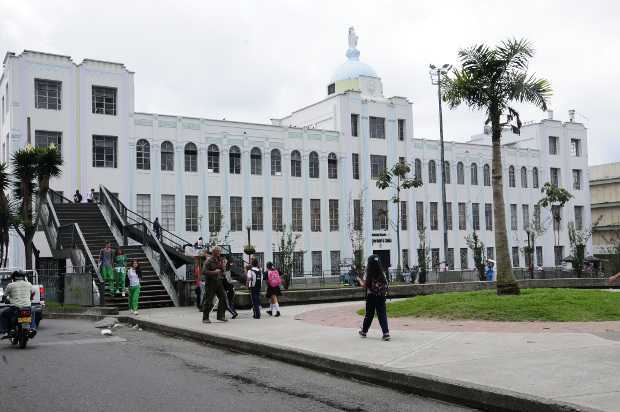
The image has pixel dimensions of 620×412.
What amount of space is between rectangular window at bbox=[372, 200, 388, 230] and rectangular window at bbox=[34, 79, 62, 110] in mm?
24035

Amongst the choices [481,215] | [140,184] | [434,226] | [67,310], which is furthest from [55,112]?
[481,215]

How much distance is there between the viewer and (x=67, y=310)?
22.1 m

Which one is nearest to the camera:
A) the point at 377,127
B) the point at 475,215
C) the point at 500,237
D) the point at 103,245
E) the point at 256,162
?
the point at 500,237

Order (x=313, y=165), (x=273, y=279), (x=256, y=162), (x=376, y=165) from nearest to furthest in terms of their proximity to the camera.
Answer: (x=273, y=279)
(x=256, y=162)
(x=313, y=165)
(x=376, y=165)

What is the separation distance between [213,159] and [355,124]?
12.4 metres

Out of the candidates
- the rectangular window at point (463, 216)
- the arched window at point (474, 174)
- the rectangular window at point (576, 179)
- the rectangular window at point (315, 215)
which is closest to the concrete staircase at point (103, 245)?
the rectangular window at point (315, 215)

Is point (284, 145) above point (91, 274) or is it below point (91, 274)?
above

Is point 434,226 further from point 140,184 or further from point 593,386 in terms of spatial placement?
point 593,386

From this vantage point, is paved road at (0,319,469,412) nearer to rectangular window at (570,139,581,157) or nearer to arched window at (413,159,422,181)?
arched window at (413,159,422,181)

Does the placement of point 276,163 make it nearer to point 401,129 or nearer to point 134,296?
point 401,129

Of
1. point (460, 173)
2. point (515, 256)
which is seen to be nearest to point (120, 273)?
point (460, 173)

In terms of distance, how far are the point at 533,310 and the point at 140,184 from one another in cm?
3198

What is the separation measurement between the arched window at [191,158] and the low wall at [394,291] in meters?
21.7

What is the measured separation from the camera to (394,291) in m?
25.6
